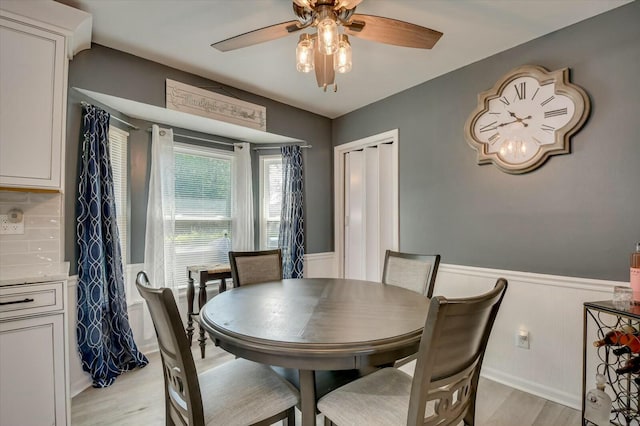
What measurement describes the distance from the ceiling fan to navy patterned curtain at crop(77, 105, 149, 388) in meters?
1.38

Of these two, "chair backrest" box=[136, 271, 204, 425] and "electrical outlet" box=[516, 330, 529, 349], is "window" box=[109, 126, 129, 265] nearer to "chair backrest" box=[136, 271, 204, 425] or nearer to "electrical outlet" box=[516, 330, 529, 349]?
"chair backrest" box=[136, 271, 204, 425]

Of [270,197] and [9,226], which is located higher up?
[270,197]

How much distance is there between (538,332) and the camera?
7.22 ft

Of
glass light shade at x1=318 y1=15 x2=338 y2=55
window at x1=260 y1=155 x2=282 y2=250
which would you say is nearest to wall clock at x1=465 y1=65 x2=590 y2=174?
glass light shade at x1=318 y1=15 x2=338 y2=55

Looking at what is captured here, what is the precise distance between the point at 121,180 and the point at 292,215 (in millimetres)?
1761

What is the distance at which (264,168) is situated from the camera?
12.6 feet

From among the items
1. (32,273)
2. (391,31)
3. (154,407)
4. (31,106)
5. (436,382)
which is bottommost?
(154,407)

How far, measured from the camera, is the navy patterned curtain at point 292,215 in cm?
360

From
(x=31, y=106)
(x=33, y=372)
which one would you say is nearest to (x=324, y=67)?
(x=31, y=106)

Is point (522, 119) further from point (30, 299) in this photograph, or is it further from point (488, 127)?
point (30, 299)

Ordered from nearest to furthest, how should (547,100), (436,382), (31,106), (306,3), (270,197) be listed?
(436,382) < (306,3) < (31,106) < (547,100) < (270,197)

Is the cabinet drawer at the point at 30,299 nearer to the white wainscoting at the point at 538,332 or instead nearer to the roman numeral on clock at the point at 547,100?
the white wainscoting at the point at 538,332

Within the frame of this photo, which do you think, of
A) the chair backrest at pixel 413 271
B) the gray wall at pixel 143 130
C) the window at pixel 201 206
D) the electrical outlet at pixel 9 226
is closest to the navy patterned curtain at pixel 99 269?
the gray wall at pixel 143 130

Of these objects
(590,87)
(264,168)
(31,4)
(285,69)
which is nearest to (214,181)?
(264,168)
